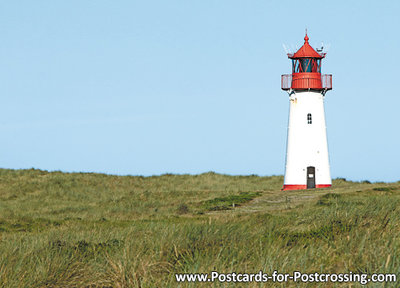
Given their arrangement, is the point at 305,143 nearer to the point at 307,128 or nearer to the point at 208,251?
the point at 307,128

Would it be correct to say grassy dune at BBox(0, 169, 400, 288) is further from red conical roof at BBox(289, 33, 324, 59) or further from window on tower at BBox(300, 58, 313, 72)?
red conical roof at BBox(289, 33, 324, 59)

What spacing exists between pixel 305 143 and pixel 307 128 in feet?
3.30

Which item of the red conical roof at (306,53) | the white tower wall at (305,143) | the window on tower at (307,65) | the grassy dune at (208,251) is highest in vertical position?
the red conical roof at (306,53)

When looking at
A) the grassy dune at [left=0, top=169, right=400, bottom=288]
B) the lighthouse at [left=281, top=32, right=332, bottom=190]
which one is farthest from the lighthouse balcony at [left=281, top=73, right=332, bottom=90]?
the grassy dune at [left=0, top=169, right=400, bottom=288]

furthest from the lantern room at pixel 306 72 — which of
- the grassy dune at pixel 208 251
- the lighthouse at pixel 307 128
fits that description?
the grassy dune at pixel 208 251

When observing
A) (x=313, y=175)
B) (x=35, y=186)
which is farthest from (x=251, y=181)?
(x=35, y=186)

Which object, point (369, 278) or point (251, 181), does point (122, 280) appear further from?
point (251, 181)

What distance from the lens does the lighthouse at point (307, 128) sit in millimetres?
34969

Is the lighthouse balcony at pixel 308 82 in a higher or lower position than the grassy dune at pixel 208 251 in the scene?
higher

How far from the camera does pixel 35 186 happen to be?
39906 millimetres

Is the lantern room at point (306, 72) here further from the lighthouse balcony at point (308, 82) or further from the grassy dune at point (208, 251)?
the grassy dune at point (208, 251)

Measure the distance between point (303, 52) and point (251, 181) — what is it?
15.3 m

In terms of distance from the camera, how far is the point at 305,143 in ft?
115

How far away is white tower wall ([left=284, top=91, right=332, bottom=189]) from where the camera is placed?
115ft
